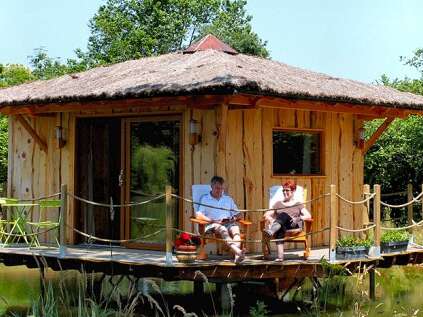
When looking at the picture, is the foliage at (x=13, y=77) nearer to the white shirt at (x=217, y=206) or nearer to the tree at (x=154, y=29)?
the tree at (x=154, y=29)

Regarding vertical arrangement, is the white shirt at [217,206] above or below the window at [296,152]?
below

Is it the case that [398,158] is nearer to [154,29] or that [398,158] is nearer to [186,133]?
[186,133]

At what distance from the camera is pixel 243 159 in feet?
37.6

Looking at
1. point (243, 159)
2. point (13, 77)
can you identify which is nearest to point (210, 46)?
point (243, 159)

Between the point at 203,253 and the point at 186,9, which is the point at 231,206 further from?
the point at 186,9

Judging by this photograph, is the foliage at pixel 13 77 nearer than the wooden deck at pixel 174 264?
No

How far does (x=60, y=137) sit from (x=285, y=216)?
12.7 ft

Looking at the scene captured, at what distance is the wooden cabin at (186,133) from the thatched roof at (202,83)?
0.09ft

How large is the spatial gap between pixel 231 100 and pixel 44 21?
2690 cm

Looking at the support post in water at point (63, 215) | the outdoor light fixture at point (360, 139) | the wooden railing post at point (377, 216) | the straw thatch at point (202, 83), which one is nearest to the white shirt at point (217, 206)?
the straw thatch at point (202, 83)

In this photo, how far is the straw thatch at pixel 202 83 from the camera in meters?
10.3

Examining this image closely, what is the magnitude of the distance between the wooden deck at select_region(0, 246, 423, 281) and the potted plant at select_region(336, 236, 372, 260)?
94 millimetres

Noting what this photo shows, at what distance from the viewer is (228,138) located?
11.3 meters

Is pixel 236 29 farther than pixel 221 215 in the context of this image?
Yes
